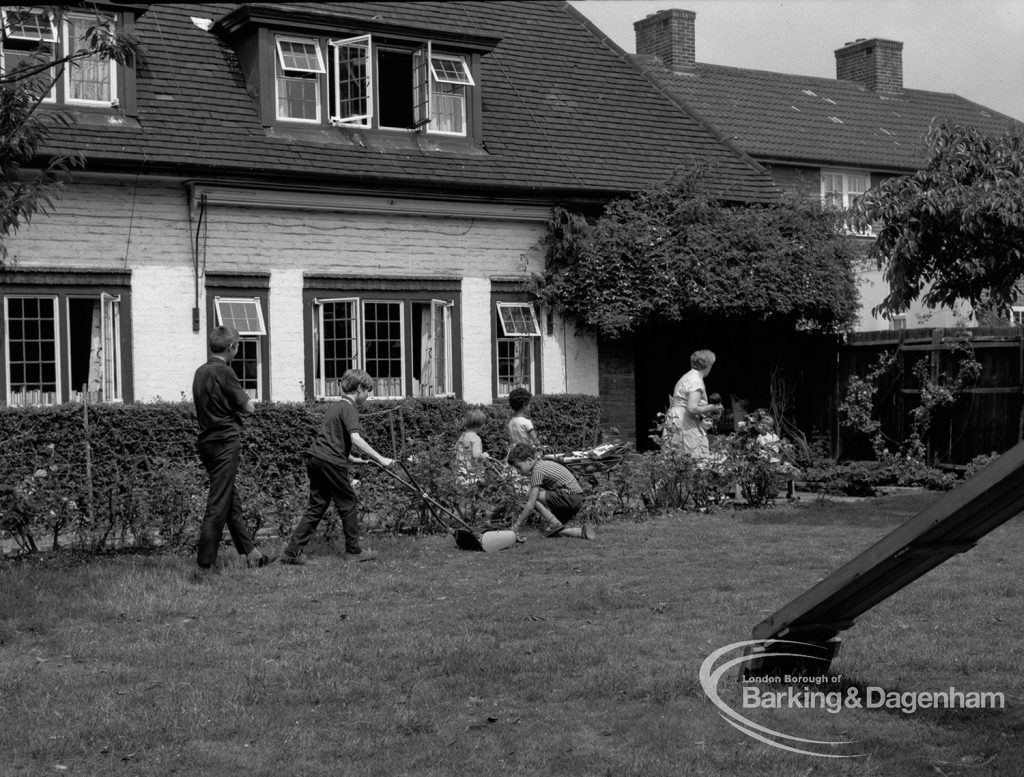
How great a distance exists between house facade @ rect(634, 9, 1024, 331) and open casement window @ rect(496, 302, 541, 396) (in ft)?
29.0

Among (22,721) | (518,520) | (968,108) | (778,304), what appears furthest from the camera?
(968,108)

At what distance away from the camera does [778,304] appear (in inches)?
768

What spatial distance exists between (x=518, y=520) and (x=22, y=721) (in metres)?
6.68

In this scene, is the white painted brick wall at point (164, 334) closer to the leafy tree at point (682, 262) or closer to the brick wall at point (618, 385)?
the leafy tree at point (682, 262)

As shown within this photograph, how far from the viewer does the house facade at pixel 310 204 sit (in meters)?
16.3

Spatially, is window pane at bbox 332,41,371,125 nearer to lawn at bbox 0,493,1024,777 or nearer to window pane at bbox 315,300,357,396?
window pane at bbox 315,300,357,396

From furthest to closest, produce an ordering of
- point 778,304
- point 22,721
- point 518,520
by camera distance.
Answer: point 778,304 < point 518,520 < point 22,721

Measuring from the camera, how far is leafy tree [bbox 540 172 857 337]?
62.2 ft

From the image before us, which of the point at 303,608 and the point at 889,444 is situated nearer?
the point at 303,608

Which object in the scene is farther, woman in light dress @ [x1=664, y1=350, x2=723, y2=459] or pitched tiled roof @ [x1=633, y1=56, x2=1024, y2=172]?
pitched tiled roof @ [x1=633, y1=56, x2=1024, y2=172]

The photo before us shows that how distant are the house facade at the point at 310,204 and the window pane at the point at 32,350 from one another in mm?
30

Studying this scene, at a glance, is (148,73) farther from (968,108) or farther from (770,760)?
(968,108)

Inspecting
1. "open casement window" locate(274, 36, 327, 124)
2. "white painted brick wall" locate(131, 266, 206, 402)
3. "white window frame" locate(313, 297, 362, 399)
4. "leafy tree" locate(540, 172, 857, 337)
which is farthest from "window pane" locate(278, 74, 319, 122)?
"leafy tree" locate(540, 172, 857, 337)

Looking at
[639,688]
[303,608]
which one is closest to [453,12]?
[303,608]
